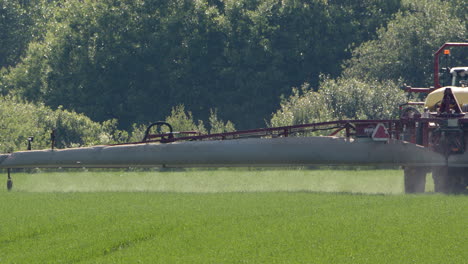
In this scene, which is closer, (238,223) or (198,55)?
(238,223)

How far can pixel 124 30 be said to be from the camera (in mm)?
69938

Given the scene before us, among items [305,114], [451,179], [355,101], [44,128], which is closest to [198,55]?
[355,101]

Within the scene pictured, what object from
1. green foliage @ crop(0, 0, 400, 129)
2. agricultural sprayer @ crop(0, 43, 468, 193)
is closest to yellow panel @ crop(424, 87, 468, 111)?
agricultural sprayer @ crop(0, 43, 468, 193)

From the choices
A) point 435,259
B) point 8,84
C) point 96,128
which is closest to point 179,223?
point 435,259

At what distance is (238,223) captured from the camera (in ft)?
60.2

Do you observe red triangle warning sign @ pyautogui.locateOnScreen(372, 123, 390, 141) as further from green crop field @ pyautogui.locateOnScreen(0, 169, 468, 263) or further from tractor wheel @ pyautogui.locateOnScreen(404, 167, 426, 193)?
tractor wheel @ pyautogui.locateOnScreen(404, 167, 426, 193)

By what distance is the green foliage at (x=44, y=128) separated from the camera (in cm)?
4706

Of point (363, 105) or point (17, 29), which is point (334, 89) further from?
point (17, 29)

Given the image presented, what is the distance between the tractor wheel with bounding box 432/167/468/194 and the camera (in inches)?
936

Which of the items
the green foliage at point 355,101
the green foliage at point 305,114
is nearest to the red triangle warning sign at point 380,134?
the green foliage at point 305,114

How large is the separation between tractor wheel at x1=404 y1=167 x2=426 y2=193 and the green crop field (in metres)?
0.43

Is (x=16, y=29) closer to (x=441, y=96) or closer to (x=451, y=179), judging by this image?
(x=441, y=96)

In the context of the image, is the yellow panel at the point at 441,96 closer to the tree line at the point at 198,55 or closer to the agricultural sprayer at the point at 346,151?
the agricultural sprayer at the point at 346,151

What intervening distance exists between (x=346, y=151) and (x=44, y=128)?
3119 centimetres
